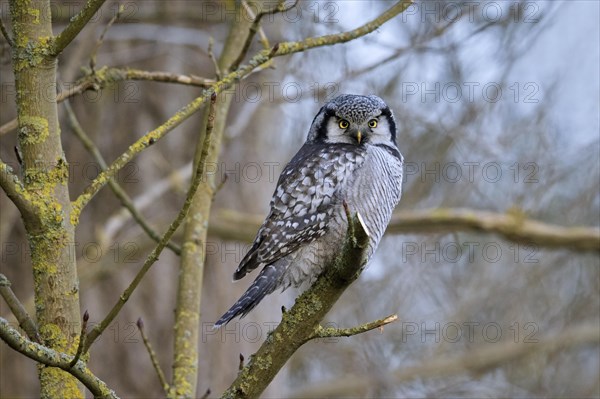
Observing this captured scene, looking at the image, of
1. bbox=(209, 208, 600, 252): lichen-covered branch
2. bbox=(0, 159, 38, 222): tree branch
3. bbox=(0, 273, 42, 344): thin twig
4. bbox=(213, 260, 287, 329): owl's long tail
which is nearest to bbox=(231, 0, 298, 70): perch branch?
bbox=(213, 260, 287, 329): owl's long tail

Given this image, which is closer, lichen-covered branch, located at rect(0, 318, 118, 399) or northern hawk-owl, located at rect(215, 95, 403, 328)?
lichen-covered branch, located at rect(0, 318, 118, 399)

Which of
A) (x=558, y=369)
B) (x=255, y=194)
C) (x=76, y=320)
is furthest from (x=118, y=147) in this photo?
(x=558, y=369)

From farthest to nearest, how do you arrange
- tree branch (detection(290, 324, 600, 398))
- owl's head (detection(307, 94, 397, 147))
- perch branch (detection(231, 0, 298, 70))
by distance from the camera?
tree branch (detection(290, 324, 600, 398)) → owl's head (detection(307, 94, 397, 147)) → perch branch (detection(231, 0, 298, 70))

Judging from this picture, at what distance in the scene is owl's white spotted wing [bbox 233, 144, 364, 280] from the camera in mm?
3699

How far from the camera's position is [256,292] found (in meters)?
3.41

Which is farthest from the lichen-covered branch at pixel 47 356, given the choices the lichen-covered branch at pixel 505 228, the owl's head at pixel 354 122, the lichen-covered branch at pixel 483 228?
the lichen-covered branch at pixel 505 228

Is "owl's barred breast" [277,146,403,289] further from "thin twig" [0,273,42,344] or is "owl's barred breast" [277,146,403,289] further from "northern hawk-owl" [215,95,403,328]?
"thin twig" [0,273,42,344]

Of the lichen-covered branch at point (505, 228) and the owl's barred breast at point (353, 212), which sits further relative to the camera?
the lichen-covered branch at point (505, 228)

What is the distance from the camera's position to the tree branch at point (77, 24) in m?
2.44

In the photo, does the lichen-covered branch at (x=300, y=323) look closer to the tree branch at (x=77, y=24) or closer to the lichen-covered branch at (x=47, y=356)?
the lichen-covered branch at (x=47, y=356)

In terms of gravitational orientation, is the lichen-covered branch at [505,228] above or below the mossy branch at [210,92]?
above

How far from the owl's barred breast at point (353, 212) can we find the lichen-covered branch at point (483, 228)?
139cm

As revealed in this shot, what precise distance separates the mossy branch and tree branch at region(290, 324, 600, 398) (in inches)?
178

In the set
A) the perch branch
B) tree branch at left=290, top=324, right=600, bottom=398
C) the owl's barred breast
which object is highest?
the perch branch
